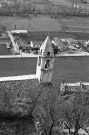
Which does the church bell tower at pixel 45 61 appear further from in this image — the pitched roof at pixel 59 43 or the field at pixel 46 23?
the field at pixel 46 23

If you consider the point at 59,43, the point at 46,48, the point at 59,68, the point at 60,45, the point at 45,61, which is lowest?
the point at 59,68

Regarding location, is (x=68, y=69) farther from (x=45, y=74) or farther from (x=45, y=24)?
(x=45, y=24)

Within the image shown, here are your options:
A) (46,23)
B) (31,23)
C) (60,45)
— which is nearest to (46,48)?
(60,45)

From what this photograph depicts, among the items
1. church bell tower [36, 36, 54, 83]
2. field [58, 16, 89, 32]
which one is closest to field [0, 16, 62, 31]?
field [58, 16, 89, 32]

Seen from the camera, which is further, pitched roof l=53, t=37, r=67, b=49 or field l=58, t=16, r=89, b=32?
field l=58, t=16, r=89, b=32

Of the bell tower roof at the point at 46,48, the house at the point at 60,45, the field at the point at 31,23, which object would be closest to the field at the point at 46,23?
the field at the point at 31,23

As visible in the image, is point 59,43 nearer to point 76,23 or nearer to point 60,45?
point 60,45

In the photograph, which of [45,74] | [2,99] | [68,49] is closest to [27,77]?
[45,74]

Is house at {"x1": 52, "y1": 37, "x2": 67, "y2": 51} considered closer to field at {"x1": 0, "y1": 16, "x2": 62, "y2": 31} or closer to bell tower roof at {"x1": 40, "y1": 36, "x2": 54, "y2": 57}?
field at {"x1": 0, "y1": 16, "x2": 62, "y2": 31}
